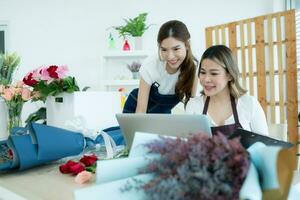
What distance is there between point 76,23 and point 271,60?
2.36 meters

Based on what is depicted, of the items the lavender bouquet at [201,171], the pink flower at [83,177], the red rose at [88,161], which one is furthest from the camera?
the red rose at [88,161]

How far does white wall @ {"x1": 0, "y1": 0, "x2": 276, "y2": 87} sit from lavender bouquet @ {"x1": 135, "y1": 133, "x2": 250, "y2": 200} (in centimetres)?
376

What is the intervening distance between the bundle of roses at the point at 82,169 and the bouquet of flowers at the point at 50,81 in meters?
0.60

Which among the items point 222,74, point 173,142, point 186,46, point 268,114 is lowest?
point 268,114

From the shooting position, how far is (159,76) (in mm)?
1903

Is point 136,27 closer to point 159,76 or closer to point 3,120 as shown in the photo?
point 159,76

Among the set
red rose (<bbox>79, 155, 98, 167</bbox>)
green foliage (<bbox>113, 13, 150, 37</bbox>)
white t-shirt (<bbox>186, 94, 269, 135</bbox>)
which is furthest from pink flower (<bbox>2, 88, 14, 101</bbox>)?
green foliage (<bbox>113, 13, 150, 37</bbox>)

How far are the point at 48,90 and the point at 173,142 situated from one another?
1228mm

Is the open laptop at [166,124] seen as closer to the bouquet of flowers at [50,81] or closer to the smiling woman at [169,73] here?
the bouquet of flowers at [50,81]

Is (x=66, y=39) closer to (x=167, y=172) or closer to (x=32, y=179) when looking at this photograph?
(x=32, y=179)

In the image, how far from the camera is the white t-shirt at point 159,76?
6.22 ft

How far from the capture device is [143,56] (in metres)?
4.02

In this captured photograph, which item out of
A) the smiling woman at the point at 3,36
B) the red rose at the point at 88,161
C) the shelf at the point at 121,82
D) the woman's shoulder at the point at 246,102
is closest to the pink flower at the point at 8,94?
the red rose at the point at 88,161

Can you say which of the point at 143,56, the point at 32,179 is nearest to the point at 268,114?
the point at 143,56
